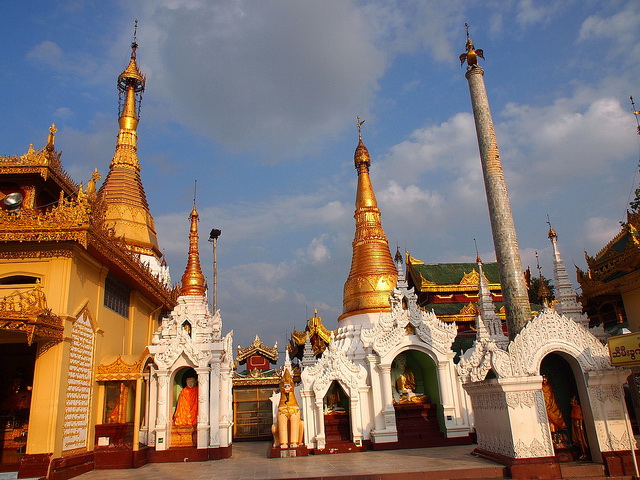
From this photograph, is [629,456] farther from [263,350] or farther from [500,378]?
[263,350]

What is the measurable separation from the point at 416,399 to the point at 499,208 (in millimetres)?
7491

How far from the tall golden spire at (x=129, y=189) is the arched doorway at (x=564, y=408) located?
16638 mm

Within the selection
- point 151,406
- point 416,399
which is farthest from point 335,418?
point 151,406

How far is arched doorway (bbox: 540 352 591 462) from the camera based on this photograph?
10.3 meters

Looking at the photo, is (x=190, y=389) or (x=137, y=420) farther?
(x=190, y=389)

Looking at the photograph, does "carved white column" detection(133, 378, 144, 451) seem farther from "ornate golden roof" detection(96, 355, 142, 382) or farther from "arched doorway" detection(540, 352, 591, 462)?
"arched doorway" detection(540, 352, 591, 462)

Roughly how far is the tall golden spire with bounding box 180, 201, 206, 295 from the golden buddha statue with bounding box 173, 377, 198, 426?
381 cm

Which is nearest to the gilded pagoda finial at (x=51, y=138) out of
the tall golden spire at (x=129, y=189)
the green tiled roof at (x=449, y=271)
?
the tall golden spire at (x=129, y=189)

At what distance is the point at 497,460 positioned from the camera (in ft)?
33.5

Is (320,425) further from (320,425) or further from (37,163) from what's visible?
(37,163)

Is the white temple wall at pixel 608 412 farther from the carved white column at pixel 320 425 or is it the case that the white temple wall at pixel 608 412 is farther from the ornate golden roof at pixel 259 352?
the ornate golden roof at pixel 259 352

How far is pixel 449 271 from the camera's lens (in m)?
30.1

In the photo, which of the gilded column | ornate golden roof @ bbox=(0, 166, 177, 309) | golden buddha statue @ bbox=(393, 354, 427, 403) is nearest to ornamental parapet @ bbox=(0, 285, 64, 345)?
ornate golden roof @ bbox=(0, 166, 177, 309)

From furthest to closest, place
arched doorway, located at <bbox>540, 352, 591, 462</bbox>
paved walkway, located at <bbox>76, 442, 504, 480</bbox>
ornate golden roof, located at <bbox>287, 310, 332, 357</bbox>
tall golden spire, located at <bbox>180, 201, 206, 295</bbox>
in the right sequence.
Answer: ornate golden roof, located at <bbox>287, 310, 332, 357</bbox> < tall golden spire, located at <bbox>180, 201, 206, 295</bbox> < arched doorway, located at <bbox>540, 352, 591, 462</bbox> < paved walkway, located at <bbox>76, 442, 504, 480</bbox>
